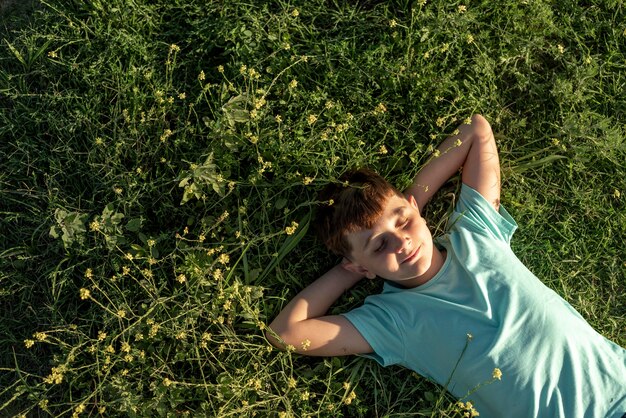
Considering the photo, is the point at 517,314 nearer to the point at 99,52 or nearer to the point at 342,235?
the point at 342,235

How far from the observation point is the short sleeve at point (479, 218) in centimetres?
323

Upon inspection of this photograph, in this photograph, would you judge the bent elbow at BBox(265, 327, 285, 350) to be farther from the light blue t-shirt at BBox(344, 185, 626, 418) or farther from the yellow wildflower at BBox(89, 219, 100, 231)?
the yellow wildflower at BBox(89, 219, 100, 231)

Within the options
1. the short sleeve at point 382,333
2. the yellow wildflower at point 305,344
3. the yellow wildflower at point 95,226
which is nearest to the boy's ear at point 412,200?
the short sleeve at point 382,333


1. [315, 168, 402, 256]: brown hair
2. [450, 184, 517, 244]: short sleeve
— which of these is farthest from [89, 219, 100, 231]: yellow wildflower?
[450, 184, 517, 244]: short sleeve

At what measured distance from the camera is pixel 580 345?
2996mm

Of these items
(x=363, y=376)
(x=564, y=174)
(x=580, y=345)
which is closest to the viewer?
(x=580, y=345)

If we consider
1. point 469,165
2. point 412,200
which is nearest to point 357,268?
point 412,200

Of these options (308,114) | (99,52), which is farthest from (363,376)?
(99,52)

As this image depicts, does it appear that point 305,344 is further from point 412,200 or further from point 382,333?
point 412,200

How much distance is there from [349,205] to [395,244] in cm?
30

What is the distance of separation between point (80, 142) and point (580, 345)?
9.29 feet

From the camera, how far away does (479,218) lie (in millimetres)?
3244

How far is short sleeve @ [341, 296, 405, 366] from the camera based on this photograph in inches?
123

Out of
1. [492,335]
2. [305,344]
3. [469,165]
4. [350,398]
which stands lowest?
[350,398]
